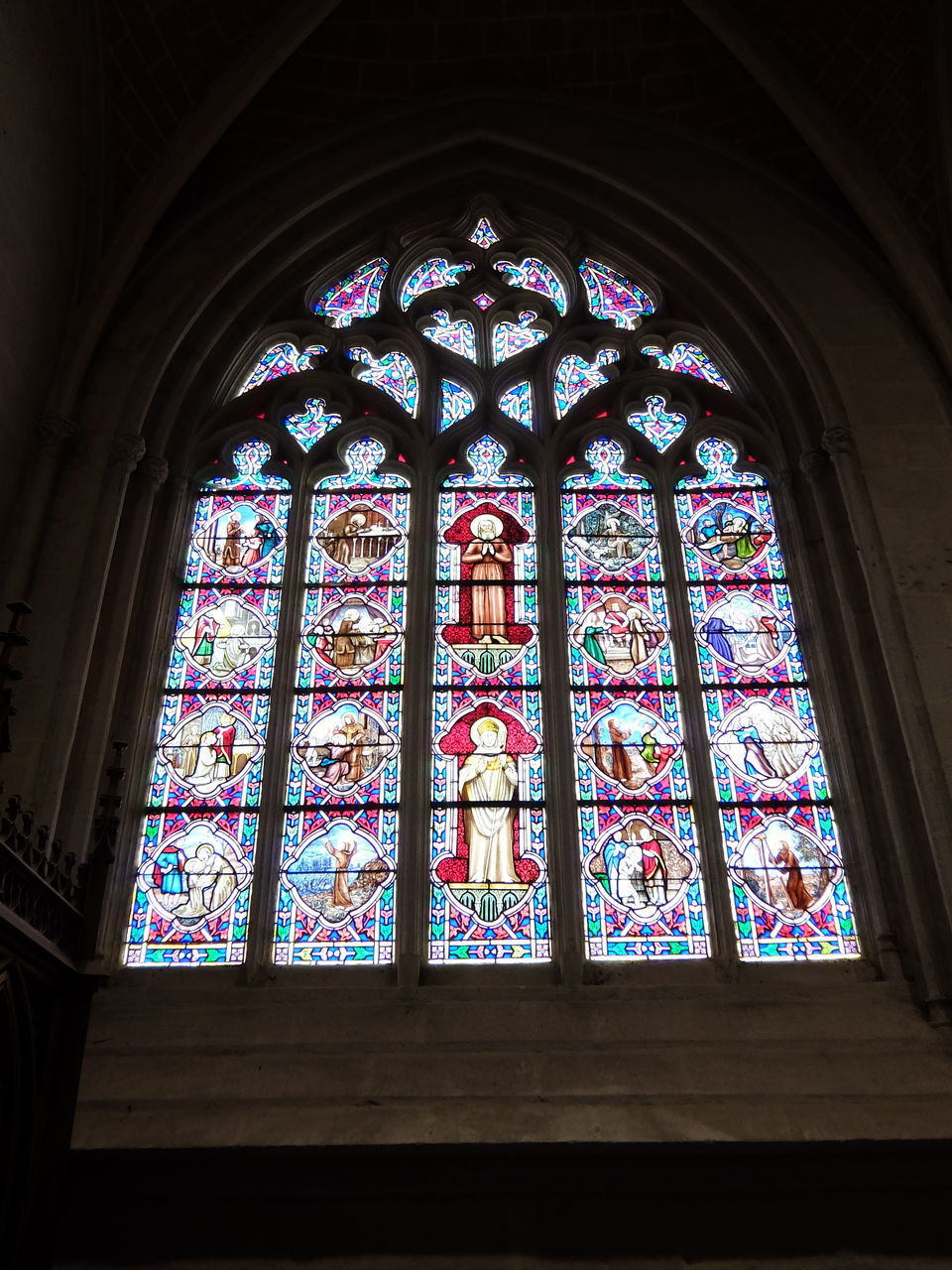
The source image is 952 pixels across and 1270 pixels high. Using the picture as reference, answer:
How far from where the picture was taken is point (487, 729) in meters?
7.11

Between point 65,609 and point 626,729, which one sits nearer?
point 65,609

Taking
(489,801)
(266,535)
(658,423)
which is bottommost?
(489,801)

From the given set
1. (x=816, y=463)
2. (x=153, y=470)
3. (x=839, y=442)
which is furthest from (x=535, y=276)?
(x=153, y=470)

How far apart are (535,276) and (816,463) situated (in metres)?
3.00

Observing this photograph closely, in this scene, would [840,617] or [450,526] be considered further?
[450,526]

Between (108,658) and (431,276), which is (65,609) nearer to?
(108,658)

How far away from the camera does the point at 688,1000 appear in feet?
19.7

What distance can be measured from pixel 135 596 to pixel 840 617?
420cm

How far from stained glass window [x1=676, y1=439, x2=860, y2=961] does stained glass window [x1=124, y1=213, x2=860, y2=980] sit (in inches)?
0.7

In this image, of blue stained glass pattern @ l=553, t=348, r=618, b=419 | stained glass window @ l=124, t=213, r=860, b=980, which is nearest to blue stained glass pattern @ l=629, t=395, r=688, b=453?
stained glass window @ l=124, t=213, r=860, b=980

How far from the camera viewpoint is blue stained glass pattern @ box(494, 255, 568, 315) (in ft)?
31.3

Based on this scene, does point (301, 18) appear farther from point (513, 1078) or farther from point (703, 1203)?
point (703, 1203)

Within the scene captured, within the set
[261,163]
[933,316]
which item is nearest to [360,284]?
[261,163]

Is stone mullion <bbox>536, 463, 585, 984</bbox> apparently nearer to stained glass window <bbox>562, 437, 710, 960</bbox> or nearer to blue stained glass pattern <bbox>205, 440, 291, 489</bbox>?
stained glass window <bbox>562, 437, 710, 960</bbox>
